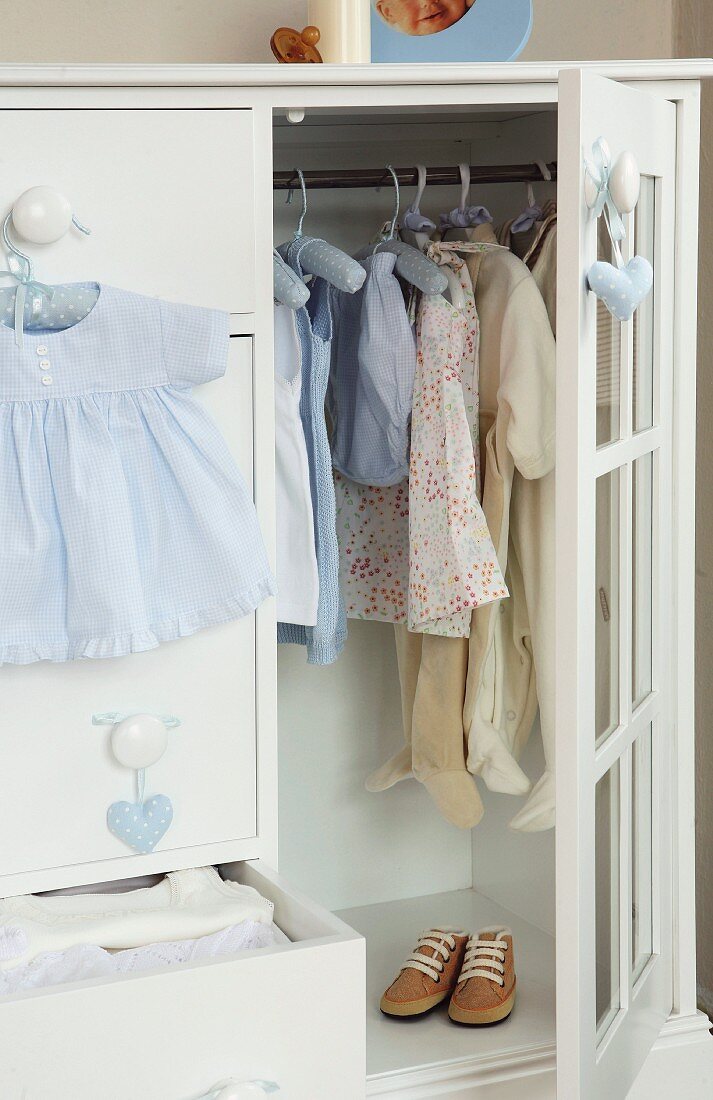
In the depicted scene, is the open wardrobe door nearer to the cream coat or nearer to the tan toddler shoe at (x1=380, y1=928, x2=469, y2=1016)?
the cream coat

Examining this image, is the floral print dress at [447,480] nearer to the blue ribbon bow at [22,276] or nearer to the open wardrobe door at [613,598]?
the open wardrobe door at [613,598]

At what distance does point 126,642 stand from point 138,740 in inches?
5.8

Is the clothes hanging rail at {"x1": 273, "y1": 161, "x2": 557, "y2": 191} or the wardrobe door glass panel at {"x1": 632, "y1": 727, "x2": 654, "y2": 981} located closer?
the wardrobe door glass panel at {"x1": 632, "y1": 727, "x2": 654, "y2": 981}

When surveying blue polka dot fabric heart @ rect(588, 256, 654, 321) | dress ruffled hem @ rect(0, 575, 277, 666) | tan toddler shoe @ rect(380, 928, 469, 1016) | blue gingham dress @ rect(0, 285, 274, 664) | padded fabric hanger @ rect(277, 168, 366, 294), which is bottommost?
tan toddler shoe @ rect(380, 928, 469, 1016)

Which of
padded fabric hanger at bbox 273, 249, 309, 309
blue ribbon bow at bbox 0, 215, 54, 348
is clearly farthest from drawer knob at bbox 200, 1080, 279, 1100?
padded fabric hanger at bbox 273, 249, 309, 309

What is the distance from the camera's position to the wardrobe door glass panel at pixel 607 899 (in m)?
1.33

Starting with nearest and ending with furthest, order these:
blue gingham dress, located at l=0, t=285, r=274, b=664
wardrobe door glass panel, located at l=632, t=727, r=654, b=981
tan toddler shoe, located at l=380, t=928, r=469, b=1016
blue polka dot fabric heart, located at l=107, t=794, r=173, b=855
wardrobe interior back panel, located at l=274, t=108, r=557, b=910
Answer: blue gingham dress, located at l=0, t=285, r=274, b=664 < blue polka dot fabric heart, located at l=107, t=794, r=173, b=855 < wardrobe door glass panel, located at l=632, t=727, r=654, b=981 < tan toddler shoe, located at l=380, t=928, r=469, b=1016 < wardrobe interior back panel, located at l=274, t=108, r=557, b=910

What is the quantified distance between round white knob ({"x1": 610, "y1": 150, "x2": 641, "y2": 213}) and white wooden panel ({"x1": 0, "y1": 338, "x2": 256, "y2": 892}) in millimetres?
463

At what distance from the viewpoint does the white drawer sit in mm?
1039

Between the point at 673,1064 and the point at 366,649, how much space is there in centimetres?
82

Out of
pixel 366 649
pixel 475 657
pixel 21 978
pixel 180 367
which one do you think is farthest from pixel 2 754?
pixel 366 649

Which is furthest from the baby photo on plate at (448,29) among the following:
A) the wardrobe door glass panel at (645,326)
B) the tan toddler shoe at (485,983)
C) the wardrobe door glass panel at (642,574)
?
the tan toddler shoe at (485,983)

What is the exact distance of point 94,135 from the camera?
4.27 feet

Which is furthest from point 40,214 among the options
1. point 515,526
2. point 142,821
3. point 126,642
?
point 515,526
